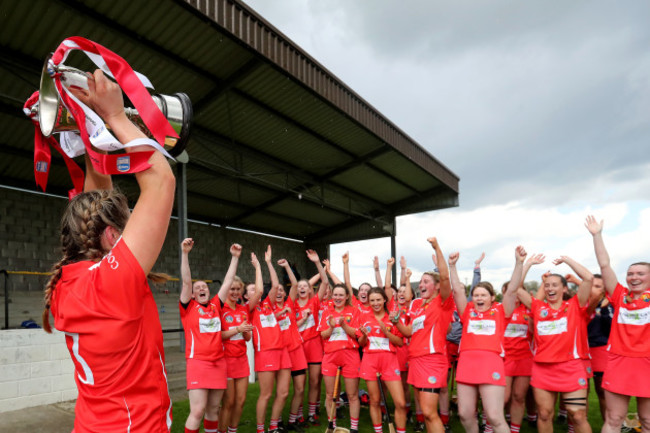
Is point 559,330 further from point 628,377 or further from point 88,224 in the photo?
point 88,224

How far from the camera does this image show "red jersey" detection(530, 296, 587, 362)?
4934mm

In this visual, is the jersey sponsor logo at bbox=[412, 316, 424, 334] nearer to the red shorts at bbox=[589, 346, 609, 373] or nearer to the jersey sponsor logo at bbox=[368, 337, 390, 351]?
the jersey sponsor logo at bbox=[368, 337, 390, 351]

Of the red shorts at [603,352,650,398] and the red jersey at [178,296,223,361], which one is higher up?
the red jersey at [178,296,223,361]

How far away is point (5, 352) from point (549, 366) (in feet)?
22.6

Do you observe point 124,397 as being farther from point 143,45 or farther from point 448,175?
point 448,175

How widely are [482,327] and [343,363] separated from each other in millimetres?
2201

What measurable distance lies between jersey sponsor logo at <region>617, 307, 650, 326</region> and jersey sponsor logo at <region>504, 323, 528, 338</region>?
145 cm

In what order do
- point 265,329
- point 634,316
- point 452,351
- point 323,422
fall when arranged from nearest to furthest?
point 634,316 < point 265,329 < point 323,422 < point 452,351

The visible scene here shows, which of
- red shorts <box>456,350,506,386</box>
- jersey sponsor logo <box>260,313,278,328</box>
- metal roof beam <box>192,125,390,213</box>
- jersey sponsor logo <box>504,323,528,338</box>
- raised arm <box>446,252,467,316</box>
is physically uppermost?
metal roof beam <box>192,125,390,213</box>

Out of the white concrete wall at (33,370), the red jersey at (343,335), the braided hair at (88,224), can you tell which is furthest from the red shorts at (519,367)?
the white concrete wall at (33,370)

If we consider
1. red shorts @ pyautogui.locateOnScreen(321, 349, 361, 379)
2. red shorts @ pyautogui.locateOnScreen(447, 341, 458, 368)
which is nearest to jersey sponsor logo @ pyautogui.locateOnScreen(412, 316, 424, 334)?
red shorts @ pyautogui.locateOnScreen(321, 349, 361, 379)

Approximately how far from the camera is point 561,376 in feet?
15.9

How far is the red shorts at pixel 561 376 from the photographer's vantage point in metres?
4.79

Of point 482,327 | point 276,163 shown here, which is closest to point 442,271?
point 482,327
